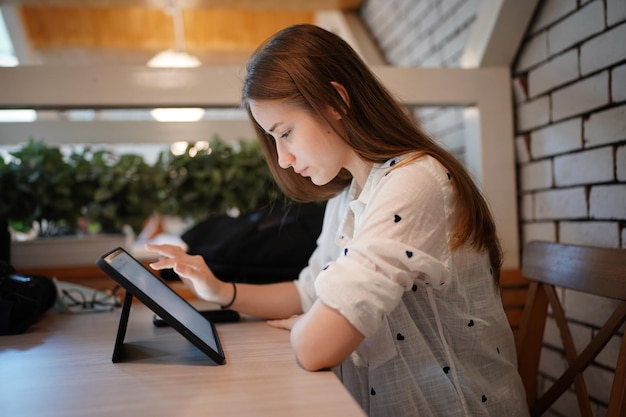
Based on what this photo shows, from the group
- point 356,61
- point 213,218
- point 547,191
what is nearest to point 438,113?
point 547,191

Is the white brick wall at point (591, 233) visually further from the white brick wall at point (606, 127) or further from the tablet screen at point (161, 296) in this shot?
the tablet screen at point (161, 296)

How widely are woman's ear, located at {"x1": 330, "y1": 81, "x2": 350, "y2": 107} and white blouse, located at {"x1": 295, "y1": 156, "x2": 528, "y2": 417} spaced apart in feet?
0.45

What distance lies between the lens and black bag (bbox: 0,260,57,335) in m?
1.17

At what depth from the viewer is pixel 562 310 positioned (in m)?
1.24

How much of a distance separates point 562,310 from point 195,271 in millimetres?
821

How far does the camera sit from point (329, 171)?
43.0 inches

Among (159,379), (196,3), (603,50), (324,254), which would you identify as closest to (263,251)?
(324,254)

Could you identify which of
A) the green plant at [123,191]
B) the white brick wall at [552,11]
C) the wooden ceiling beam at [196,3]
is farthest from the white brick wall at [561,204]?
the wooden ceiling beam at [196,3]

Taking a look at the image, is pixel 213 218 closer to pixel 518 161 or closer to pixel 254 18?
pixel 518 161

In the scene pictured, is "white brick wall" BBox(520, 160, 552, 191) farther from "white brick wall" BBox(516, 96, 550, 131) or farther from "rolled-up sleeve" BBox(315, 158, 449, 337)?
"rolled-up sleeve" BBox(315, 158, 449, 337)

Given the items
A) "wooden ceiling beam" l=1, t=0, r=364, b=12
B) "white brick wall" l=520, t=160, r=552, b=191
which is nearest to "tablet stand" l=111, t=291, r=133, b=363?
"white brick wall" l=520, t=160, r=552, b=191

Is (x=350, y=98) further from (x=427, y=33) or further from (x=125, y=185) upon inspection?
(x=427, y=33)

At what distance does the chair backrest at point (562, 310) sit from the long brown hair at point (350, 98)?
0.19 meters

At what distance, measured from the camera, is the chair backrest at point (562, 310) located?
3.28ft
